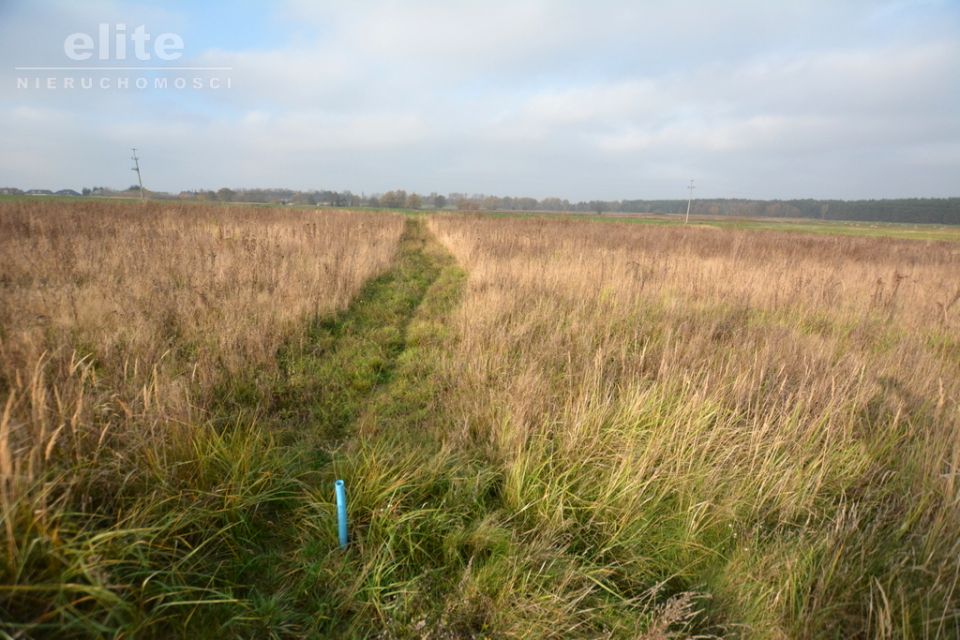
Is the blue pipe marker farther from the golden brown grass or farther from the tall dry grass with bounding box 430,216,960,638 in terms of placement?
the golden brown grass

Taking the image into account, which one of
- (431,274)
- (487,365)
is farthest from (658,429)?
(431,274)

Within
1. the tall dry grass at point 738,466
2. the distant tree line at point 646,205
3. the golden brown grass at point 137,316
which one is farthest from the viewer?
the distant tree line at point 646,205

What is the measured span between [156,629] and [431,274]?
28.4 feet

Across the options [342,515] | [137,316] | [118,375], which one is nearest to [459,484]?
[342,515]

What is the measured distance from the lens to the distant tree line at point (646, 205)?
67.5m

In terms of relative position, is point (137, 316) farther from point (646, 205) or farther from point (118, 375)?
point (646, 205)

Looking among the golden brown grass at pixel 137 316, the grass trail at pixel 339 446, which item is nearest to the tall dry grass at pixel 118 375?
the golden brown grass at pixel 137 316

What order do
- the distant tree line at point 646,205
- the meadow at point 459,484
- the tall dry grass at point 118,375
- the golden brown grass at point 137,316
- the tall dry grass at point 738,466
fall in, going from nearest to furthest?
the tall dry grass at point 118,375
the meadow at point 459,484
the tall dry grass at point 738,466
the golden brown grass at point 137,316
the distant tree line at point 646,205

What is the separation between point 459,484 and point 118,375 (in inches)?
91.8

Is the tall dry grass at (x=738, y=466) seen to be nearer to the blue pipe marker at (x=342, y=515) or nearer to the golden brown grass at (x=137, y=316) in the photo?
the blue pipe marker at (x=342, y=515)

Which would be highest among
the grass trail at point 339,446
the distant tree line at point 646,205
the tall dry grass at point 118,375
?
the distant tree line at point 646,205

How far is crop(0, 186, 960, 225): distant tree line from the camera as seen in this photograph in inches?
2657

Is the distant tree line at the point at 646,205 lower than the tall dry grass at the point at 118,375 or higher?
higher

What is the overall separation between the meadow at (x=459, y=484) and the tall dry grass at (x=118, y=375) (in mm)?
23
